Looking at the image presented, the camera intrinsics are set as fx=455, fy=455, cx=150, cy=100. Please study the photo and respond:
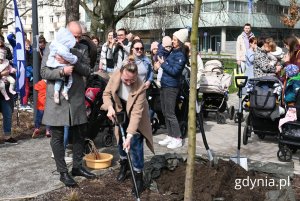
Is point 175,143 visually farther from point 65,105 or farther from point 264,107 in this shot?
point 65,105

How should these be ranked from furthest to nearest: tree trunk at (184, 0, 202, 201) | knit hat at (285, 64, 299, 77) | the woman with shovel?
1. knit hat at (285, 64, 299, 77)
2. the woman with shovel
3. tree trunk at (184, 0, 202, 201)

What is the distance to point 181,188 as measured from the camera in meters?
5.10

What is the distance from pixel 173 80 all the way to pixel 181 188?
266 centimetres

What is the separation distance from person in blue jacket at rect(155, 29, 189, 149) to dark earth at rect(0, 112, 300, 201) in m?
1.80

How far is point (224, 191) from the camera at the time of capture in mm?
5027

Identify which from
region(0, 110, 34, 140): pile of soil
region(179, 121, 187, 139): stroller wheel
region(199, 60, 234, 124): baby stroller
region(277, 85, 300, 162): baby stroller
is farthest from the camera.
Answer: region(199, 60, 234, 124): baby stroller

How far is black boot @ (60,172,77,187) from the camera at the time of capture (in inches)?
208

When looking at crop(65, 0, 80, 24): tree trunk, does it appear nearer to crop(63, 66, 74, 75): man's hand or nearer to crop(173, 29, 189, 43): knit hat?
crop(173, 29, 189, 43): knit hat

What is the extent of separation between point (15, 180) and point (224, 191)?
2575 millimetres

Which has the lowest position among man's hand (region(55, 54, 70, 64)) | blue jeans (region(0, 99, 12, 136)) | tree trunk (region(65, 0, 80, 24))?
blue jeans (region(0, 99, 12, 136))

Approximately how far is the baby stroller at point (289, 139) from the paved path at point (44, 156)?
0.13 m

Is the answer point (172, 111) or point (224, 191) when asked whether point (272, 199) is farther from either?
point (172, 111)

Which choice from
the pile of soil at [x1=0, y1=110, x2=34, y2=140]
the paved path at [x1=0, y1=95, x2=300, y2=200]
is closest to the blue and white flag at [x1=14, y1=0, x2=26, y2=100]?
the pile of soil at [x1=0, y1=110, x2=34, y2=140]

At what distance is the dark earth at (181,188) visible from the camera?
194 inches
